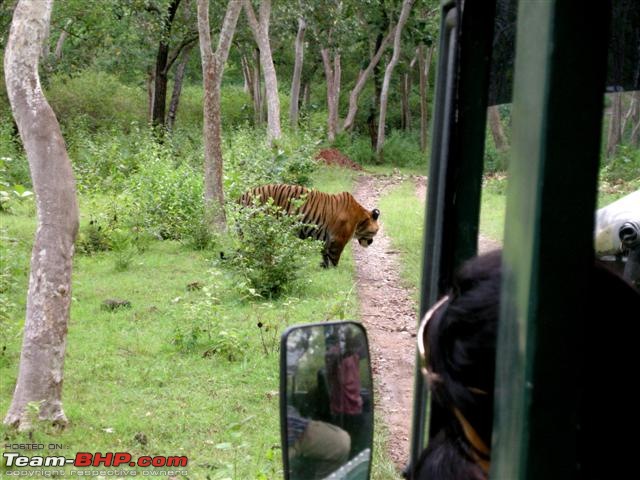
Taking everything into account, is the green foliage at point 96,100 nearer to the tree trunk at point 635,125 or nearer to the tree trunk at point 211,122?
the tree trunk at point 211,122

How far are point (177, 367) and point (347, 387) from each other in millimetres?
5556

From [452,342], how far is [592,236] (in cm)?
34

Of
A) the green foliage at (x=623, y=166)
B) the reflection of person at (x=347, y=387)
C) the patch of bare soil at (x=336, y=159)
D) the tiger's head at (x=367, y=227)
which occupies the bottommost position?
the tiger's head at (x=367, y=227)

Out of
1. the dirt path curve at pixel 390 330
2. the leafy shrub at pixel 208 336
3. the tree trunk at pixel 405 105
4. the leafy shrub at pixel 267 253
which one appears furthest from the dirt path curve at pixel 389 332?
the tree trunk at pixel 405 105

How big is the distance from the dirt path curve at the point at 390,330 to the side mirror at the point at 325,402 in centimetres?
Result: 30

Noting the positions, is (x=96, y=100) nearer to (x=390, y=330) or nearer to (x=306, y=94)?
(x=306, y=94)

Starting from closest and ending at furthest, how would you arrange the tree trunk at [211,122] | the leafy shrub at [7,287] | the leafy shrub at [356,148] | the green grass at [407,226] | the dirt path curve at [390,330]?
the dirt path curve at [390,330], the leafy shrub at [7,287], the green grass at [407,226], the tree trunk at [211,122], the leafy shrub at [356,148]

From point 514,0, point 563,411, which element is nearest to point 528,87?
point 563,411

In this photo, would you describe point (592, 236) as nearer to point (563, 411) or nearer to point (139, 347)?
point (563, 411)

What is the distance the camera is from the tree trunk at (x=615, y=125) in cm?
129

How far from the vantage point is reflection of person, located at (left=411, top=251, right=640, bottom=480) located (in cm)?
95

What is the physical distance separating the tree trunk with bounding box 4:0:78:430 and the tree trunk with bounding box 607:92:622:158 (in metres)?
4.18

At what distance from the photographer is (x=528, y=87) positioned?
0.81 m

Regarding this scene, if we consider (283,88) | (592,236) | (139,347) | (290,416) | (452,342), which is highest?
(283,88)
